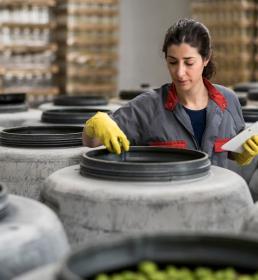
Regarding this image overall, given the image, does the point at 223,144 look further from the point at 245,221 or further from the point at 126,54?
the point at 126,54

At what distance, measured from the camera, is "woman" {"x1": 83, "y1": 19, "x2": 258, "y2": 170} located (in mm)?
3422

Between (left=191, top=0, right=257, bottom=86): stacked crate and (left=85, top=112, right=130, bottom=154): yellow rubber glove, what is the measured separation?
7.84 m

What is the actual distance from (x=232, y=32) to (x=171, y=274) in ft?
31.7

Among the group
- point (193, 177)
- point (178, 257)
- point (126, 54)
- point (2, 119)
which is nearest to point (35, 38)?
point (126, 54)

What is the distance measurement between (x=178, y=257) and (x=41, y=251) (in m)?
0.53

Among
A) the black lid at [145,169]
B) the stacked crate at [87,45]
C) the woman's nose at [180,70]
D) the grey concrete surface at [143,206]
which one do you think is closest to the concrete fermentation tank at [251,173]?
the woman's nose at [180,70]

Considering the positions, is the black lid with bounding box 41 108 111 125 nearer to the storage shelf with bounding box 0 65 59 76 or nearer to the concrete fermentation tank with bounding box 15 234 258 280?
the concrete fermentation tank with bounding box 15 234 258 280

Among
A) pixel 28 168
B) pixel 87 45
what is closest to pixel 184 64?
pixel 28 168

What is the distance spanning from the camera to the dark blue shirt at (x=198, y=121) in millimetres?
3559

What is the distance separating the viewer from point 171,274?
1759mm

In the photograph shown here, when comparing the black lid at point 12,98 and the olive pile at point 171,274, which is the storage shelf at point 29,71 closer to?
the black lid at point 12,98

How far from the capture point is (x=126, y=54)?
12438 millimetres

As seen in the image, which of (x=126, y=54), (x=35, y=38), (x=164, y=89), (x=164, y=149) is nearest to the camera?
(x=164, y=149)

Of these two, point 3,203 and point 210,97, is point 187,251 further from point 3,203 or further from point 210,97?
point 210,97
